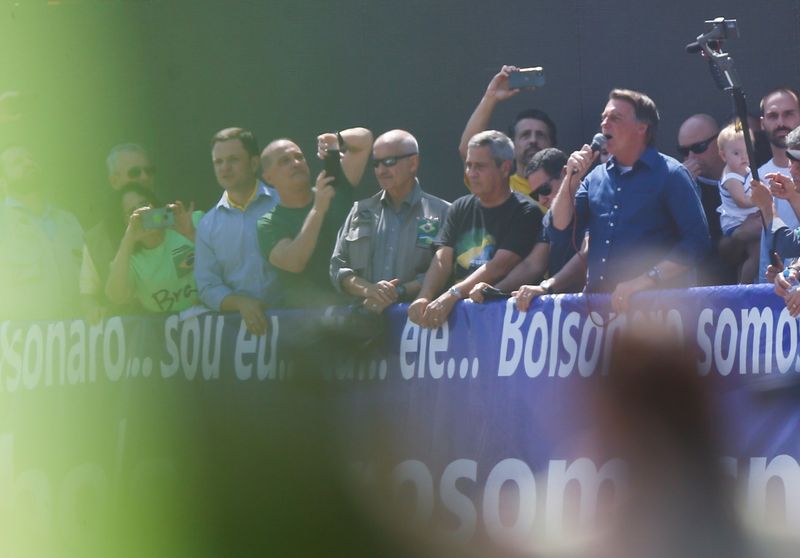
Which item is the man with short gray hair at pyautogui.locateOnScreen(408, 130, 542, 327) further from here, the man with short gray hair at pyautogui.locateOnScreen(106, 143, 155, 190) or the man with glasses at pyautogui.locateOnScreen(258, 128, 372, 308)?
the man with short gray hair at pyautogui.locateOnScreen(106, 143, 155, 190)

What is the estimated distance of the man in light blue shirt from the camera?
8.04 meters

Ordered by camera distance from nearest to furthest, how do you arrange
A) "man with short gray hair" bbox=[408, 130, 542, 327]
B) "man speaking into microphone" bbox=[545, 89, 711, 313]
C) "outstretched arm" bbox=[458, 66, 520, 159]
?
"man speaking into microphone" bbox=[545, 89, 711, 313] → "man with short gray hair" bbox=[408, 130, 542, 327] → "outstretched arm" bbox=[458, 66, 520, 159]

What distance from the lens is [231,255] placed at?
8289mm

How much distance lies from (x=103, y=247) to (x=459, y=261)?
2897mm

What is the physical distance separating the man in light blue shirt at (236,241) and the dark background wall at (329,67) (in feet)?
4.26

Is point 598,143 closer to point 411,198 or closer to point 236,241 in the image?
point 411,198

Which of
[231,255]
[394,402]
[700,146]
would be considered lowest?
[394,402]

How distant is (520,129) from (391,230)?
143 centimetres

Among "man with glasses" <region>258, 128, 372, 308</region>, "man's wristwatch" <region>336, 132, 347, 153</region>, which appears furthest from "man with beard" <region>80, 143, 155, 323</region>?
"man's wristwatch" <region>336, 132, 347, 153</region>

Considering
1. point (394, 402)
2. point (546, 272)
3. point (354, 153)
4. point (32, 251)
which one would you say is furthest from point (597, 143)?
point (32, 251)

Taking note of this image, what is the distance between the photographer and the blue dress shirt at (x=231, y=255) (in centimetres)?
815

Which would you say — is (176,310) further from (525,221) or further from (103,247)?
(525,221)

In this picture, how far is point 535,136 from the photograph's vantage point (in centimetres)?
868

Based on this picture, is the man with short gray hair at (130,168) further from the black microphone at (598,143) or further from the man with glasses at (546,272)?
the black microphone at (598,143)
